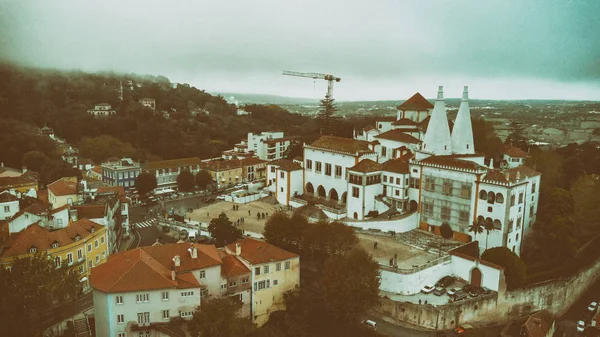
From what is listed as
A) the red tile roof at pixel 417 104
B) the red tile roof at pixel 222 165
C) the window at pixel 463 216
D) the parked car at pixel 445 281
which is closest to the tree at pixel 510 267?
the parked car at pixel 445 281

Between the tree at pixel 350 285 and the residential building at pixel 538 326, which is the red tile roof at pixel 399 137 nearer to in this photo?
the residential building at pixel 538 326

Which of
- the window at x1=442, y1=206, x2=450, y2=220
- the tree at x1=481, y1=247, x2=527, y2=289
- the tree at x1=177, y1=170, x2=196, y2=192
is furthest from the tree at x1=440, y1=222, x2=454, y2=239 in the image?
the tree at x1=177, y1=170, x2=196, y2=192

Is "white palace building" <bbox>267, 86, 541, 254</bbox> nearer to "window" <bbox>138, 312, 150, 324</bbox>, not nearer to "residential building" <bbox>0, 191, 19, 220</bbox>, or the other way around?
"window" <bbox>138, 312, 150, 324</bbox>

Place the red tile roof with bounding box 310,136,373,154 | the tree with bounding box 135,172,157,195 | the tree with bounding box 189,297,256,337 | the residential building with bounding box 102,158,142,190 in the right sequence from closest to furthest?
the tree with bounding box 189,297,256,337 → the red tile roof with bounding box 310,136,373,154 → the tree with bounding box 135,172,157,195 → the residential building with bounding box 102,158,142,190

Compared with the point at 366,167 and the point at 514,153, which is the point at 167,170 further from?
the point at 514,153

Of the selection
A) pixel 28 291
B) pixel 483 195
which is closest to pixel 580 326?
pixel 483 195
